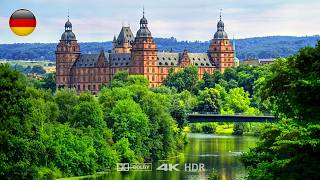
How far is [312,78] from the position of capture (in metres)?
27.9

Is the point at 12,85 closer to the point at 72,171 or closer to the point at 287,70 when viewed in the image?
the point at 72,171

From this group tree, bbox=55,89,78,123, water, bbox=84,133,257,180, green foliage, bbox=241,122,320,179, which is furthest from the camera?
tree, bbox=55,89,78,123

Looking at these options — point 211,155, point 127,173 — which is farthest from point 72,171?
point 211,155

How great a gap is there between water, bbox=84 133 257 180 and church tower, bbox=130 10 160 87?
7136 cm

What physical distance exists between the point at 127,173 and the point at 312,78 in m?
44.4

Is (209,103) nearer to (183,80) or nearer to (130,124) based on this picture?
(183,80)

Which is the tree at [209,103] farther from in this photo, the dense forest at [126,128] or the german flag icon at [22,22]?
the german flag icon at [22,22]

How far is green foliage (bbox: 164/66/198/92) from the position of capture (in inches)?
7146

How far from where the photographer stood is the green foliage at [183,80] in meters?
182

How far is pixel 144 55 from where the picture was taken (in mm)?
186250

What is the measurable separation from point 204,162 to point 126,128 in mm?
7173

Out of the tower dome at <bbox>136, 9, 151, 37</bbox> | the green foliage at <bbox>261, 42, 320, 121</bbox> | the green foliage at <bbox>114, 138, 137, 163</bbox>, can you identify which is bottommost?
the green foliage at <bbox>114, 138, 137, 163</bbox>

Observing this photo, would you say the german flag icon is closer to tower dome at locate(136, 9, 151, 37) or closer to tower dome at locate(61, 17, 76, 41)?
tower dome at locate(136, 9, 151, 37)

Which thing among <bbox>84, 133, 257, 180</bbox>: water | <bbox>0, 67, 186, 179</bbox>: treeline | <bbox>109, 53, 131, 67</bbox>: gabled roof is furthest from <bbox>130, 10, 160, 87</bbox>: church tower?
<bbox>0, 67, 186, 179</bbox>: treeline
